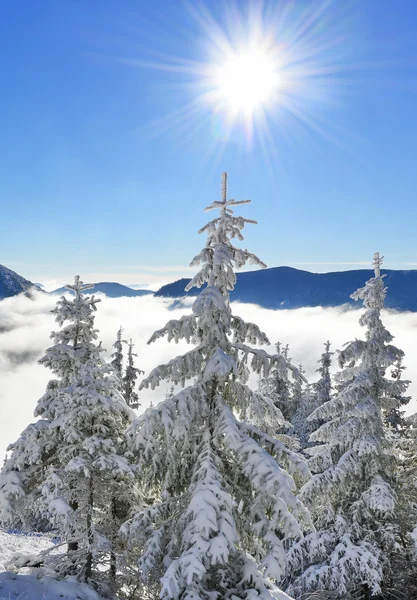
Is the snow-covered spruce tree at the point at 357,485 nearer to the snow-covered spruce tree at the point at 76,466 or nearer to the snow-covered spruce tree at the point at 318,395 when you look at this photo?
the snow-covered spruce tree at the point at 76,466

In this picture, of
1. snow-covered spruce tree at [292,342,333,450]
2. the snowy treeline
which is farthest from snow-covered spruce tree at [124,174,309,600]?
snow-covered spruce tree at [292,342,333,450]

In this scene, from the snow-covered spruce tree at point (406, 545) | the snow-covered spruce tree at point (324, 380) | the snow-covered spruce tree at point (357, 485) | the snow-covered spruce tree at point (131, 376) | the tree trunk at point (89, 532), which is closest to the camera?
the tree trunk at point (89, 532)

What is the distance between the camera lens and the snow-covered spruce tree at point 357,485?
14211mm

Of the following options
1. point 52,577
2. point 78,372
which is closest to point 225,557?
point 52,577

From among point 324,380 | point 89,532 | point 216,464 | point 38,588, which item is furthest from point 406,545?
point 324,380

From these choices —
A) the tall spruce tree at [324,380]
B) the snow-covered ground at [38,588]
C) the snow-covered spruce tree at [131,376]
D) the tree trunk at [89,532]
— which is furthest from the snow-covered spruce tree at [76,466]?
the tall spruce tree at [324,380]

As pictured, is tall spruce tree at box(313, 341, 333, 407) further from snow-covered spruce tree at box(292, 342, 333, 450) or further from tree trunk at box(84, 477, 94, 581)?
tree trunk at box(84, 477, 94, 581)

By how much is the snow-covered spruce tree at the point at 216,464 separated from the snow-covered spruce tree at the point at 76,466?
1.52 metres

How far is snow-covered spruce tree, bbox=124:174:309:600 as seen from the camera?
7691 mm

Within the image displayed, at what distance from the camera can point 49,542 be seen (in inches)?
994

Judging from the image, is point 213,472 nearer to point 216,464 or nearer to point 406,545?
point 216,464

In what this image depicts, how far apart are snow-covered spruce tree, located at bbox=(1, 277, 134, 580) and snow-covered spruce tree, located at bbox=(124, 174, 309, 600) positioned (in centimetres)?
152

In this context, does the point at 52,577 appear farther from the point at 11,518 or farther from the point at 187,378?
the point at 187,378

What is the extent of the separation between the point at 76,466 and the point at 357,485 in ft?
35.5
